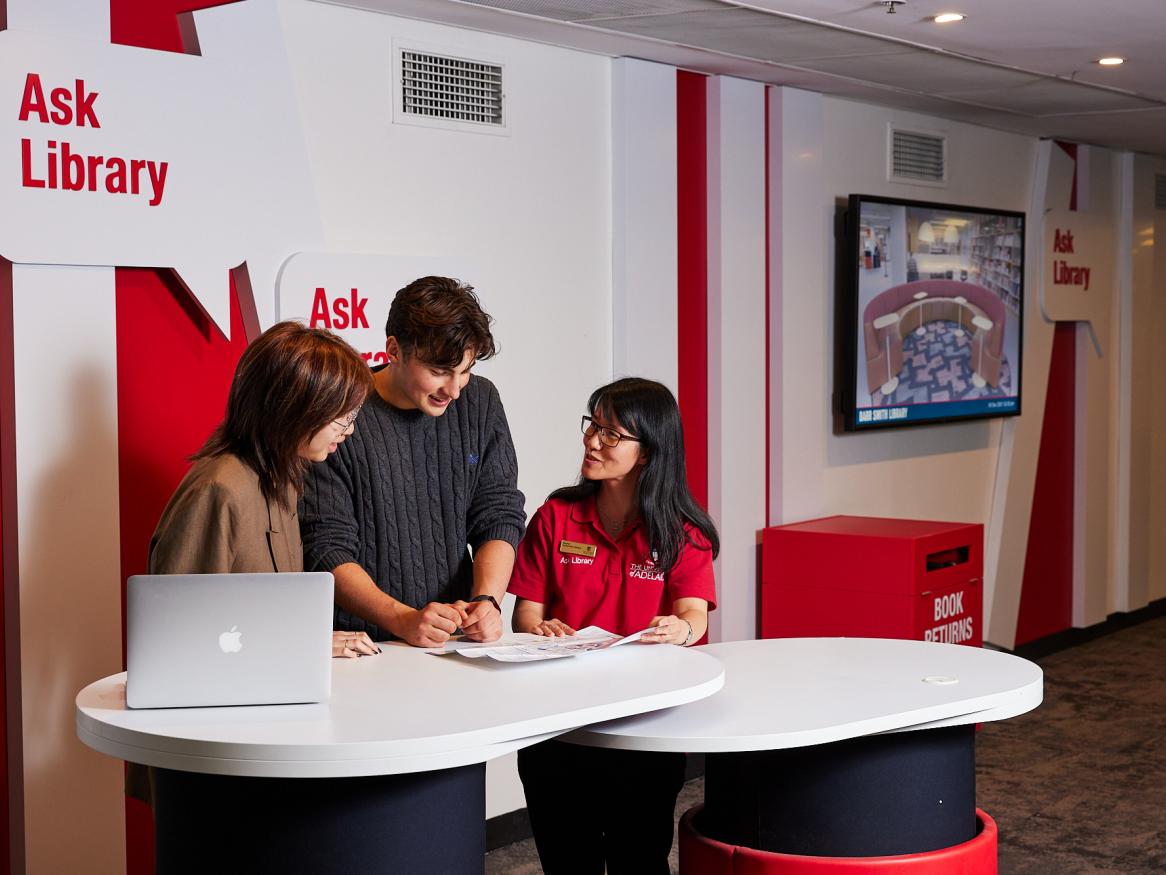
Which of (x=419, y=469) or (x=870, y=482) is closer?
(x=419, y=469)

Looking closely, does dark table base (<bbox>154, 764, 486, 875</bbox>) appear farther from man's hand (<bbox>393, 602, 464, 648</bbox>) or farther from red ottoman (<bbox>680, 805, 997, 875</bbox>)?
red ottoman (<bbox>680, 805, 997, 875</bbox>)

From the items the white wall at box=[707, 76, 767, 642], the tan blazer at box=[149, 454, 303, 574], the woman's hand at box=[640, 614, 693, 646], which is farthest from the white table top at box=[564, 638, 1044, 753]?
the white wall at box=[707, 76, 767, 642]

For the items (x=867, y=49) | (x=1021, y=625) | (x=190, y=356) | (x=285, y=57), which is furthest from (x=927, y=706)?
(x=1021, y=625)

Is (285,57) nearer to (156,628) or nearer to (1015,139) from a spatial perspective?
(156,628)

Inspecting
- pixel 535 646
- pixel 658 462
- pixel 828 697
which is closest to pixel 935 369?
pixel 658 462

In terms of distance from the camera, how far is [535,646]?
99.7 inches

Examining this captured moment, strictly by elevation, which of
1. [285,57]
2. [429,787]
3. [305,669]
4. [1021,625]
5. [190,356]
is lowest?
[1021,625]

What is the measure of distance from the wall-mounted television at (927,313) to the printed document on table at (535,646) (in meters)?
3.06

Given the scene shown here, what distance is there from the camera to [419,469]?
9.41 ft

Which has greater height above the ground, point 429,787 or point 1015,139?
point 1015,139

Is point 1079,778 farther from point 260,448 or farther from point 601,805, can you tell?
point 260,448

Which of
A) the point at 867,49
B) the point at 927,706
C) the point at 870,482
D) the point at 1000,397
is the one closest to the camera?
the point at 927,706

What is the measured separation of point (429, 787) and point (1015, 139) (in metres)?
5.33

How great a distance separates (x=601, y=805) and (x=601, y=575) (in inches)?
19.1
